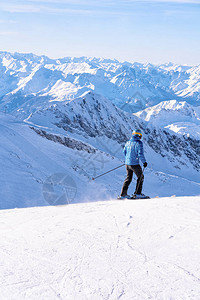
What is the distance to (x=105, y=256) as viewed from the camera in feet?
14.6

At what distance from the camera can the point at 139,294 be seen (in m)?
3.42

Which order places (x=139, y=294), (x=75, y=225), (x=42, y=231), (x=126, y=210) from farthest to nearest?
(x=126, y=210) → (x=75, y=225) → (x=42, y=231) → (x=139, y=294)

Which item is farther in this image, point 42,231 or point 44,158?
point 44,158

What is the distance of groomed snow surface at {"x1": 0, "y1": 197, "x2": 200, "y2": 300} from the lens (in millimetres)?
3512

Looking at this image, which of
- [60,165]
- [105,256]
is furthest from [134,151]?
[60,165]

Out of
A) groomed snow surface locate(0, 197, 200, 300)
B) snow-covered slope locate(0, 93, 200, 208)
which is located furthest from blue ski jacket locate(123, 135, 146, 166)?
snow-covered slope locate(0, 93, 200, 208)

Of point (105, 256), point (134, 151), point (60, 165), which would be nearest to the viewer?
point (105, 256)

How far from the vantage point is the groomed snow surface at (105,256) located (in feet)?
11.5

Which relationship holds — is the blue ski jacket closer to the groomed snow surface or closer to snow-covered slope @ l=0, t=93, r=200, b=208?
the groomed snow surface

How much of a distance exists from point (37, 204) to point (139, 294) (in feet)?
29.5

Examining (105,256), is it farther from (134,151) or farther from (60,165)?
(60,165)

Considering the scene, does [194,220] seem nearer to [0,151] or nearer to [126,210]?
[126,210]

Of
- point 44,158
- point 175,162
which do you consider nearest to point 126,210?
point 44,158

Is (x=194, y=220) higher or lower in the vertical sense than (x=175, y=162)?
lower
